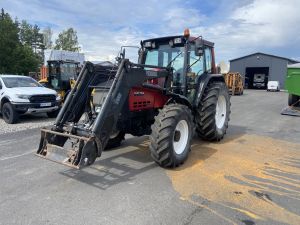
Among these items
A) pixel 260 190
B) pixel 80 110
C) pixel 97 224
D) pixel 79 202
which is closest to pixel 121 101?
pixel 80 110

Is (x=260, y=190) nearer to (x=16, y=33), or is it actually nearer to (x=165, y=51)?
(x=165, y=51)

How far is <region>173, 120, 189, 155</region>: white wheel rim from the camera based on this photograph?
568cm

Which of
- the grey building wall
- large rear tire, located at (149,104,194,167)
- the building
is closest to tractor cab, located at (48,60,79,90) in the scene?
large rear tire, located at (149,104,194,167)

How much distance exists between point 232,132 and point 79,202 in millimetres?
6078

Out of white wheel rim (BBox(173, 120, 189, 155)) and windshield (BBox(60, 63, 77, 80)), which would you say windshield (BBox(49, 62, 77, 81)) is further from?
white wheel rim (BBox(173, 120, 189, 155))

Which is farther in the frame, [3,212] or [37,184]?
[37,184]

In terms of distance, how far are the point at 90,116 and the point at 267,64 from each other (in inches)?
1693

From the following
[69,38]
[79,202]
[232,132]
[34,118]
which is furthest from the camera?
[69,38]

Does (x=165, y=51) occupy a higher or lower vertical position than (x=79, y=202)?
higher

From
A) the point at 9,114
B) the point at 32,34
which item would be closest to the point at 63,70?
the point at 9,114

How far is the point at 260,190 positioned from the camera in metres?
4.66

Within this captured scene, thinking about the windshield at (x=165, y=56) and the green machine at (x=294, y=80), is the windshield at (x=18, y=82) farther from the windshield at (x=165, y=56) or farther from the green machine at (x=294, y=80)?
the green machine at (x=294, y=80)

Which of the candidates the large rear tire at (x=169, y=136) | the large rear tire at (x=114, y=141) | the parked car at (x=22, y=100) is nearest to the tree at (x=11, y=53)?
the parked car at (x=22, y=100)

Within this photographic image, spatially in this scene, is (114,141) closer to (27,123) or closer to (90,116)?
(90,116)
